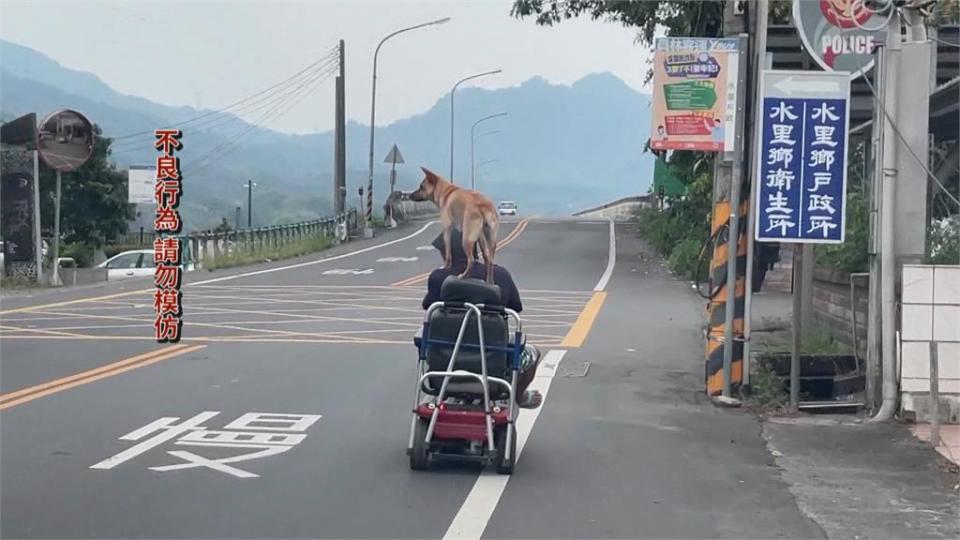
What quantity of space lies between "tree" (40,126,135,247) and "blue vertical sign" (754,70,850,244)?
3297 centimetres

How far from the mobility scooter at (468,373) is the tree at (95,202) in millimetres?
34228

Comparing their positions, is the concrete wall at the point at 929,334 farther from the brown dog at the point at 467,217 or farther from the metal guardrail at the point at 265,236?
the metal guardrail at the point at 265,236

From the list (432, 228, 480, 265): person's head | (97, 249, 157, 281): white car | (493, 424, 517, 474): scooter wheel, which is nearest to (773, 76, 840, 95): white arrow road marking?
(432, 228, 480, 265): person's head

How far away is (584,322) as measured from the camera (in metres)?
18.2

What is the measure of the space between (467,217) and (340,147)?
30.9 m

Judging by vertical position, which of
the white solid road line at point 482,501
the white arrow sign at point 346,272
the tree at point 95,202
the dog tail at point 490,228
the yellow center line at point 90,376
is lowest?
the white solid road line at point 482,501

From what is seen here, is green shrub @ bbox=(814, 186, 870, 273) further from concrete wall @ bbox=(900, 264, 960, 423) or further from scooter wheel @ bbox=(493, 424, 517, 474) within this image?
→ scooter wheel @ bbox=(493, 424, 517, 474)

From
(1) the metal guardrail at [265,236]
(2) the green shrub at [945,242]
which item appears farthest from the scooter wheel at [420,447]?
(1) the metal guardrail at [265,236]

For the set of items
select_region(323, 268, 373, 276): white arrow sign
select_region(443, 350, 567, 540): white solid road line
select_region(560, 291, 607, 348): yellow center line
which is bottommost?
select_region(443, 350, 567, 540): white solid road line

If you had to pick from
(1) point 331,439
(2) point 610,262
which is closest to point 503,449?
(1) point 331,439

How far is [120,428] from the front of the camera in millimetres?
9430

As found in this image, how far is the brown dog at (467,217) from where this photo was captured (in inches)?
324

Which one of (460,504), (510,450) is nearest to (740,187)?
(510,450)

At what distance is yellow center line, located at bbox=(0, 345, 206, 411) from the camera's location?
10.9 metres
